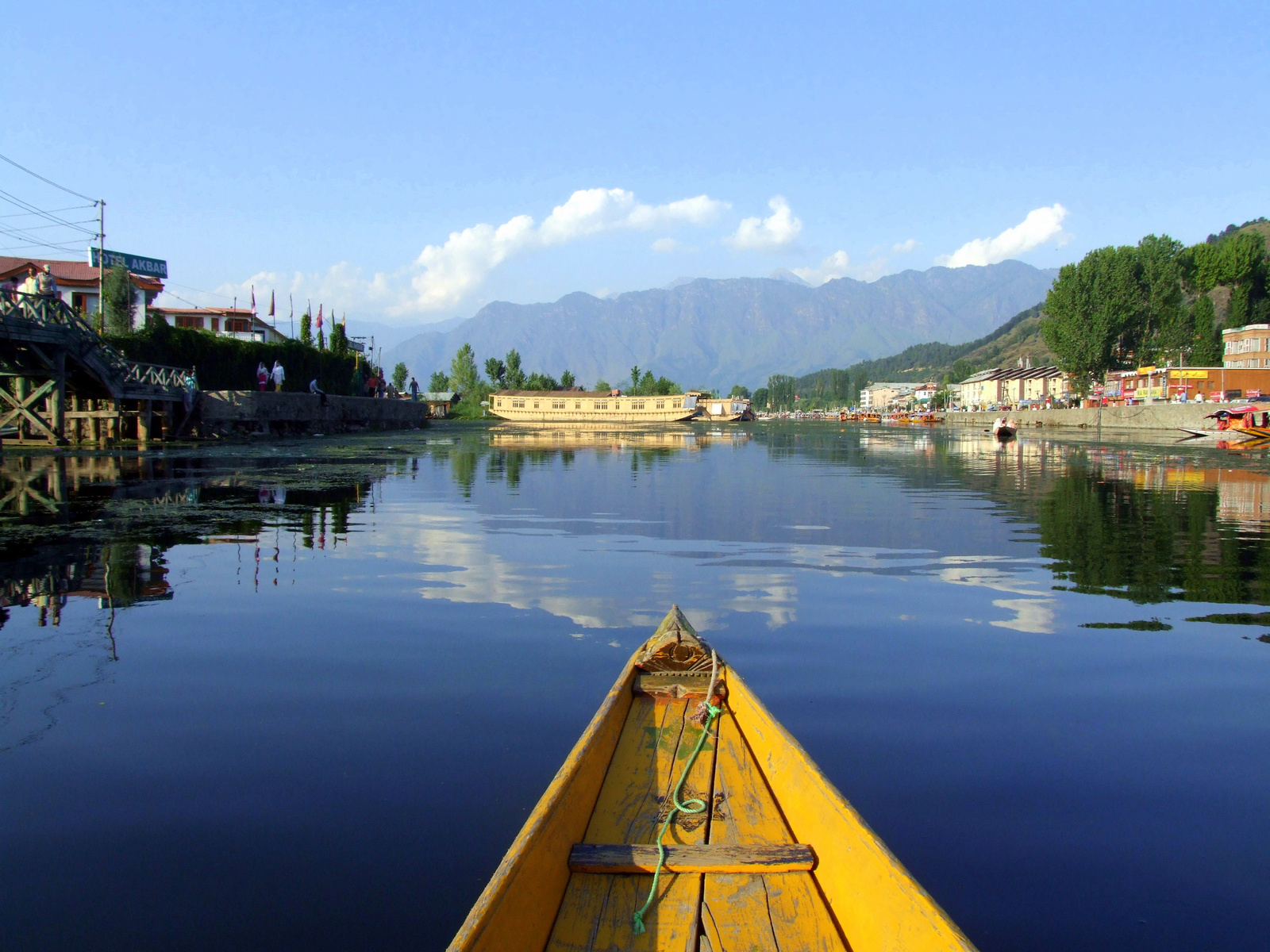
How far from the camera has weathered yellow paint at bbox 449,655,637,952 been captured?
304cm

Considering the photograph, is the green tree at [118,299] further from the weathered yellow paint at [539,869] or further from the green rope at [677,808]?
the weathered yellow paint at [539,869]

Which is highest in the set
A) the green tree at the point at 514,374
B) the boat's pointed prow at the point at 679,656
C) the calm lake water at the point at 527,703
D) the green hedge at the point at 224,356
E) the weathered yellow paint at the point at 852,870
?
the green tree at the point at 514,374

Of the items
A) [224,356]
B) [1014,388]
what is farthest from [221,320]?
[1014,388]

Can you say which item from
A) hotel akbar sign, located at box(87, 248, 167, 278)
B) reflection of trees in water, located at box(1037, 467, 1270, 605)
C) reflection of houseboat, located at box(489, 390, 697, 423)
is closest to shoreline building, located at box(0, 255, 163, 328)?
hotel akbar sign, located at box(87, 248, 167, 278)

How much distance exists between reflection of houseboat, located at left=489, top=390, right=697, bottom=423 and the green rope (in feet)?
377

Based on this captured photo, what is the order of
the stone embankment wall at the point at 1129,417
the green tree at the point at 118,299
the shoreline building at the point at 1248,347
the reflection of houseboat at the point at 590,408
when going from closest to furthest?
the green tree at the point at 118,299 → the stone embankment wall at the point at 1129,417 → the shoreline building at the point at 1248,347 → the reflection of houseboat at the point at 590,408

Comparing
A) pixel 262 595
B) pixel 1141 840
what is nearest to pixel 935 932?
pixel 1141 840

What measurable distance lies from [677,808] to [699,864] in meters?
0.42

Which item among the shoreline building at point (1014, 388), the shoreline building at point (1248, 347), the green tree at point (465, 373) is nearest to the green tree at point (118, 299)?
the shoreline building at point (1248, 347)

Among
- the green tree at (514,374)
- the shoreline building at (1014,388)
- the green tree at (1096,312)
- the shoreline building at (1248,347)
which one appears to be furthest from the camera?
the green tree at (514,374)

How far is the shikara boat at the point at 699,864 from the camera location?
3332 mm

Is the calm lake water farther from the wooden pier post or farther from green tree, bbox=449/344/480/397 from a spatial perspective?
green tree, bbox=449/344/480/397

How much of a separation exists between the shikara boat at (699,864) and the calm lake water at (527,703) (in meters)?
0.81

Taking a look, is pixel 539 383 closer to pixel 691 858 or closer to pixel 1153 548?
pixel 1153 548
